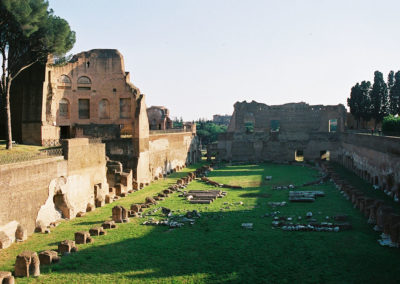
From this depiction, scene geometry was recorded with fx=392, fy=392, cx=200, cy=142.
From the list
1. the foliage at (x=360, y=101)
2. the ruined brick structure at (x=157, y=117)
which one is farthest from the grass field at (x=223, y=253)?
the ruined brick structure at (x=157, y=117)

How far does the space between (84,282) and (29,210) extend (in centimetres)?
Answer: 510

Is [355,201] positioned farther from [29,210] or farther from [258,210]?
[29,210]

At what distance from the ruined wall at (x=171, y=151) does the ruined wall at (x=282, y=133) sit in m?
2.75

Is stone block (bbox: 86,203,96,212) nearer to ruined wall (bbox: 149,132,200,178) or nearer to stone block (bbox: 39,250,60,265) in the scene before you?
stone block (bbox: 39,250,60,265)

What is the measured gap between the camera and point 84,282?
8.51 m

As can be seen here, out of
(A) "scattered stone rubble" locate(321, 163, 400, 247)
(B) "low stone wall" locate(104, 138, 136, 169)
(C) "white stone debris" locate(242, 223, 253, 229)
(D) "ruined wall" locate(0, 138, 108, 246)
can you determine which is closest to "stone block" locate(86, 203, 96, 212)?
(D) "ruined wall" locate(0, 138, 108, 246)

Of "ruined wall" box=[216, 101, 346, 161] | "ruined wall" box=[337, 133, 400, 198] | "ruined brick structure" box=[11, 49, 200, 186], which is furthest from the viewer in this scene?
"ruined wall" box=[216, 101, 346, 161]

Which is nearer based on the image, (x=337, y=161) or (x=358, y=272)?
(x=358, y=272)

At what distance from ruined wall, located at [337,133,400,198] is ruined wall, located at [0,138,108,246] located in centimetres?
1278

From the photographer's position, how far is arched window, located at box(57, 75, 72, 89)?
81.9ft

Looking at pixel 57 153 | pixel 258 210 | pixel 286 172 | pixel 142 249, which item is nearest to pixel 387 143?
pixel 258 210

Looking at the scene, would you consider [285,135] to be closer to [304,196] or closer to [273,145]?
[273,145]

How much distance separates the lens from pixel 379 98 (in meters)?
33.8

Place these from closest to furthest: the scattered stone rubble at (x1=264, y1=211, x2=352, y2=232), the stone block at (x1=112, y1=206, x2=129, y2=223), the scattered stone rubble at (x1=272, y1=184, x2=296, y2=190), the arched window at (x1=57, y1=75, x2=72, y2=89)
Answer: the scattered stone rubble at (x1=264, y1=211, x2=352, y2=232)
the stone block at (x1=112, y1=206, x2=129, y2=223)
the scattered stone rubble at (x1=272, y1=184, x2=296, y2=190)
the arched window at (x1=57, y1=75, x2=72, y2=89)
